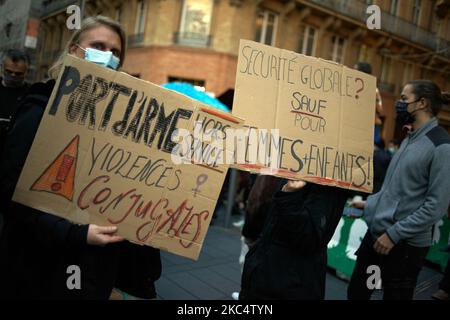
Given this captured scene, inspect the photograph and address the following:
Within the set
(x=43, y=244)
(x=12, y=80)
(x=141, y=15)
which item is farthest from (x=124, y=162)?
(x=141, y=15)

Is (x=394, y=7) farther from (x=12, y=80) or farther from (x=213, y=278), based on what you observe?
(x=213, y=278)

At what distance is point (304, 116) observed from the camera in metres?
1.55

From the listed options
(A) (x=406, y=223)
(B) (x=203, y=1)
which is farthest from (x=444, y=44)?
(B) (x=203, y=1)

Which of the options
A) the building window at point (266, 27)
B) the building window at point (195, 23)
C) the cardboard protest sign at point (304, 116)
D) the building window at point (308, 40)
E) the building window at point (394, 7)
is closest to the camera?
the cardboard protest sign at point (304, 116)

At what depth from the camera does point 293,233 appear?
5.33 ft

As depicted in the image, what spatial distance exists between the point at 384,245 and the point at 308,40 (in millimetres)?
10755

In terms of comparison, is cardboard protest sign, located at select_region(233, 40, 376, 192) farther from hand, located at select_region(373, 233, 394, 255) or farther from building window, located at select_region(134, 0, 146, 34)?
building window, located at select_region(134, 0, 146, 34)

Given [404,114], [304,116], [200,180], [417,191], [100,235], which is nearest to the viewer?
[100,235]

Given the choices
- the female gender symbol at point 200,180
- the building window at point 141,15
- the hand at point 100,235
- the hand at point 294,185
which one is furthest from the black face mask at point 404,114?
the building window at point 141,15

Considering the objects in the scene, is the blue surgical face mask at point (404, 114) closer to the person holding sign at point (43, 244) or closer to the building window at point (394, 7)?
the building window at point (394, 7)

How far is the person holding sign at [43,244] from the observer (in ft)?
3.82

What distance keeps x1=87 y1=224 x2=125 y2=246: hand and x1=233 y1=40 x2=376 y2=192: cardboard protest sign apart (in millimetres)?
548

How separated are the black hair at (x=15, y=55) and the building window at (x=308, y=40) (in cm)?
1054
